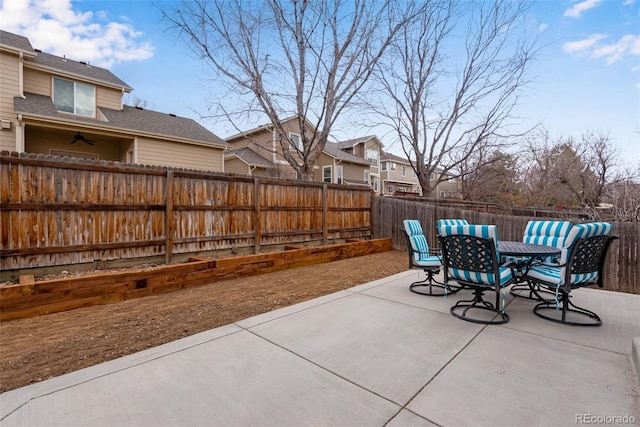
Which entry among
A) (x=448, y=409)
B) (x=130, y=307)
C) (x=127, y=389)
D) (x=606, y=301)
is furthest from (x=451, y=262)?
(x=130, y=307)

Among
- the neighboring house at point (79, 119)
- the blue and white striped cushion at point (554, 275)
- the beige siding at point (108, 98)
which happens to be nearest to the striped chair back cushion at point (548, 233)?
the blue and white striped cushion at point (554, 275)

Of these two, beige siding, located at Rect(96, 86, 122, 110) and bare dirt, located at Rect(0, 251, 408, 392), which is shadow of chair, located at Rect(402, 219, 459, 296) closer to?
bare dirt, located at Rect(0, 251, 408, 392)

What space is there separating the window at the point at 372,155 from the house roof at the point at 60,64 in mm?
18281

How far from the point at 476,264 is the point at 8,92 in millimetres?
13627

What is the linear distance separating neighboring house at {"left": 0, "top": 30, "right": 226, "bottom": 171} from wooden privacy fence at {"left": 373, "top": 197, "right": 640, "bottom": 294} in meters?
8.07

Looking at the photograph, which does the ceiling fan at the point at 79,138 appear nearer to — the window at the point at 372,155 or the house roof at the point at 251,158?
the house roof at the point at 251,158

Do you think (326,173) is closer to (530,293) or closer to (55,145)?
(55,145)

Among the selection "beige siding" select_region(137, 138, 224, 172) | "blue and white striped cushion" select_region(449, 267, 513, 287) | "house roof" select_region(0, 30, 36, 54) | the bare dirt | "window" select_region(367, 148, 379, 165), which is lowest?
the bare dirt

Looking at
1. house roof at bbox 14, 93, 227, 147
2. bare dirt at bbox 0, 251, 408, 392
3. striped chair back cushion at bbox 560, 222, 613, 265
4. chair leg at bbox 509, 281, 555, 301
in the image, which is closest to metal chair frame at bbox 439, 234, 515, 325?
striped chair back cushion at bbox 560, 222, 613, 265

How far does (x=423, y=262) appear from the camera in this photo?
178 inches

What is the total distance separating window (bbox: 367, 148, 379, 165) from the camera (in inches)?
1029

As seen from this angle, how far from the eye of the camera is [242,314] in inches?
141

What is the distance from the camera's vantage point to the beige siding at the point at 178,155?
11.5m

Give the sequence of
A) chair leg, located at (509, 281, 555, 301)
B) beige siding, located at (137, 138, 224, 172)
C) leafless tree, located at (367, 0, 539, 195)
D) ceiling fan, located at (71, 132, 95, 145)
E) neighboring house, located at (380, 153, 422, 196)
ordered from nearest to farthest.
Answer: chair leg, located at (509, 281, 555, 301)
ceiling fan, located at (71, 132, 95, 145)
leafless tree, located at (367, 0, 539, 195)
beige siding, located at (137, 138, 224, 172)
neighboring house, located at (380, 153, 422, 196)
